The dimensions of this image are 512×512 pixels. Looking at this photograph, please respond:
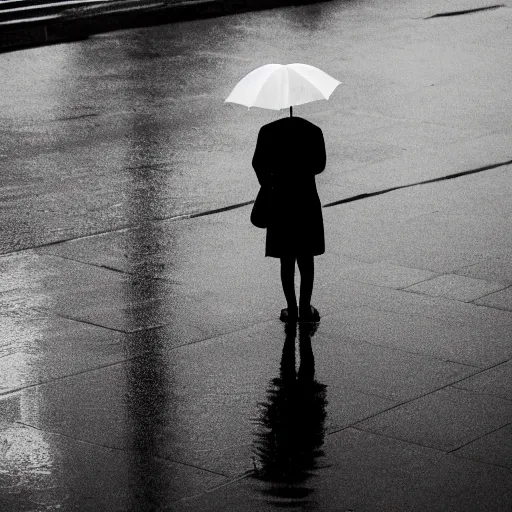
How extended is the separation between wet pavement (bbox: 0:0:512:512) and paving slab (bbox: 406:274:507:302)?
3 centimetres

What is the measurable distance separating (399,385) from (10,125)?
9.56 metres

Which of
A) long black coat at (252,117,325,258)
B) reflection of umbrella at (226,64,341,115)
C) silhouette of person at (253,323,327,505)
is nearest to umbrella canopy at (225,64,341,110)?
reflection of umbrella at (226,64,341,115)

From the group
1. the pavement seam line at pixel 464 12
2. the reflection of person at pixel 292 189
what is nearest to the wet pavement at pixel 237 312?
the reflection of person at pixel 292 189

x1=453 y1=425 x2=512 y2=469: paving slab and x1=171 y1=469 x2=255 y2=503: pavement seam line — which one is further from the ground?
x1=171 y1=469 x2=255 y2=503: pavement seam line

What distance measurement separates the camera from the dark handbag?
8930 millimetres

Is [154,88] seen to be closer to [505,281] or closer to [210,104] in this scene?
[210,104]

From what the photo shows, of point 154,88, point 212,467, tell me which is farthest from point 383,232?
point 154,88

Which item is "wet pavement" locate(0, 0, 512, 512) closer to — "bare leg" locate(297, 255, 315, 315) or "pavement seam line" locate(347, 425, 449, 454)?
"pavement seam line" locate(347, 425, 449, 454)

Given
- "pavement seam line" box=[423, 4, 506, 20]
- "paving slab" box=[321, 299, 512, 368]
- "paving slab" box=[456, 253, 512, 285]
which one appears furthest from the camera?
"pavement seam line" box=[423, 4, 506, 20]

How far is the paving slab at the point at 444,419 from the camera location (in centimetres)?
716

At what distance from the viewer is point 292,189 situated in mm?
8859

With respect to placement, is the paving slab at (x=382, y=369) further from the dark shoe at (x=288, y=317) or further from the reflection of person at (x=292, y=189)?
the reflection of person at (x=292, y=189)

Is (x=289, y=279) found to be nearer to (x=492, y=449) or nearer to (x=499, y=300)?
(x=499, y=300)

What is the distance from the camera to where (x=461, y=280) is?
33.2ft
